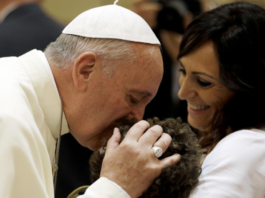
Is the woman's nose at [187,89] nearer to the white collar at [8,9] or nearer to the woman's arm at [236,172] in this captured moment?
the woman's arm at [236,172]

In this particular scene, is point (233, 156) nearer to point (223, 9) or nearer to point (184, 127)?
point (184, 127)

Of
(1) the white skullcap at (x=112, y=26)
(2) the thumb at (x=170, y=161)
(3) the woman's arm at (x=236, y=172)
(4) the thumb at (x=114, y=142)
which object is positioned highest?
(1) the white skullcap at (x=112, y=26)

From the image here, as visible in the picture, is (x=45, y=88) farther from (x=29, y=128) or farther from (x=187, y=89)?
(x=187, y=89)

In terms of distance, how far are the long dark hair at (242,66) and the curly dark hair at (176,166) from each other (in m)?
0.47

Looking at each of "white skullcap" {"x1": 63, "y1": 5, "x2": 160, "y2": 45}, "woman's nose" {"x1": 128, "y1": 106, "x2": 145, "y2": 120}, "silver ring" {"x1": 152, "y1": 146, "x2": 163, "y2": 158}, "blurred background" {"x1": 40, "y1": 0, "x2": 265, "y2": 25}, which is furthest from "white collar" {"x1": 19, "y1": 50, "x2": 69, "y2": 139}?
"blurred background" {"x1": 40, "y1": 0, "x2": 265, "y2": 25}

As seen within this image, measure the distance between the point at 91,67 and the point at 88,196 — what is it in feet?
2.11

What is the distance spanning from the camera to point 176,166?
175 centimetres

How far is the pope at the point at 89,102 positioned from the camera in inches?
66.6

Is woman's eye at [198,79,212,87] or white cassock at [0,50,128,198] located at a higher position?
white cassock at [0,50,128,198]

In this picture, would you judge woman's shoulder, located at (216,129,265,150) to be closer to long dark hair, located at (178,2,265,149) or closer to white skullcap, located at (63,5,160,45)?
long dark hair, located at (178,2,265,149)

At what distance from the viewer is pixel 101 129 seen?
2.11 metres

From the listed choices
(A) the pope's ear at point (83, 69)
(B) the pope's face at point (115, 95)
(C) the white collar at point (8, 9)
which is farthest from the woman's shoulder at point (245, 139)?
(C) the white collar at point (8, 9)

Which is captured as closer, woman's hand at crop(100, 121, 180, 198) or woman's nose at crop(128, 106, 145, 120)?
woman's hand at crop(100, 121, 180, 198)

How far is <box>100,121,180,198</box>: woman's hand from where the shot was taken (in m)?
1.76
